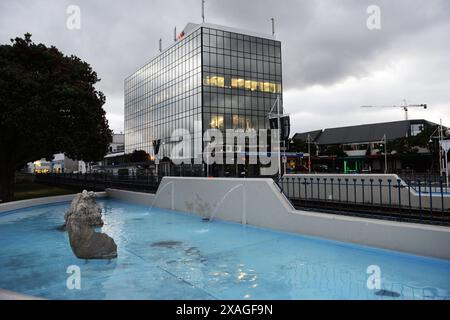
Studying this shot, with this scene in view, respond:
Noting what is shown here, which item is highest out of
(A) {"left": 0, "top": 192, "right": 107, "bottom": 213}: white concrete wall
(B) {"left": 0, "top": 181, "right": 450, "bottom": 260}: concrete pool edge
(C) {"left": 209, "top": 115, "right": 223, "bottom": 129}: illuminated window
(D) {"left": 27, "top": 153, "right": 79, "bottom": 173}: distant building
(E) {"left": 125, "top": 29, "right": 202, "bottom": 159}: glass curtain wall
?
(E) {"left": 125, "top": 29, "right": 202, "bottom": 159}: glass curtain wall

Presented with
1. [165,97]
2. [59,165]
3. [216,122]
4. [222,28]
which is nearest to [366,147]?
[216,122]

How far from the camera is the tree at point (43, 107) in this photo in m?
21.2

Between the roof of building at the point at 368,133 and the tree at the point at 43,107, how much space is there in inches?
2952

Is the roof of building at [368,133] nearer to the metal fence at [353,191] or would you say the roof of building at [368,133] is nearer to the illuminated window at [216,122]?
the illuminated window at [216,122]

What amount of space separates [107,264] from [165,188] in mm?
11731

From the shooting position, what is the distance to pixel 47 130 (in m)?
22.3

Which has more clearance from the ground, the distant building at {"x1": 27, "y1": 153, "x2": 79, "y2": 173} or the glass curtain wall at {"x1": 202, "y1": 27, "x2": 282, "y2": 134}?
the glass curtain wall at {"x1": 202, "y1": 27, "x2": 282, "y2": 134}

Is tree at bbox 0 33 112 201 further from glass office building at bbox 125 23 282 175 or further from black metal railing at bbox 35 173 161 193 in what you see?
glass office building at bbox 125 23 282 175

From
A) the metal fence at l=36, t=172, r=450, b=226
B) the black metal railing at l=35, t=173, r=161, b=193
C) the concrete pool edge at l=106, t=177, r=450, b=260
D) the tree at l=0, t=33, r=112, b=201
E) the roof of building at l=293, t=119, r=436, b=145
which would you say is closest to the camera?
the concrete pool edge at l=106, t=177, r=450, b=260

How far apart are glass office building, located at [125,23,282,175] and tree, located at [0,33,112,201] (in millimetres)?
26967

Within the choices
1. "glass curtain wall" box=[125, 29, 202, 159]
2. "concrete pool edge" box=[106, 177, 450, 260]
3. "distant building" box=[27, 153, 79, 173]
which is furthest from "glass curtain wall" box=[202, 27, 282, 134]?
"distant building" box=[27, 153, 79, 173]

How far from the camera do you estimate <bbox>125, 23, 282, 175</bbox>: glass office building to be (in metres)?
53.2

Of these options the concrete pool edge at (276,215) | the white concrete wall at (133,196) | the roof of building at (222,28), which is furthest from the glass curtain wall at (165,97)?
the concrete pool edge at (276,215)
